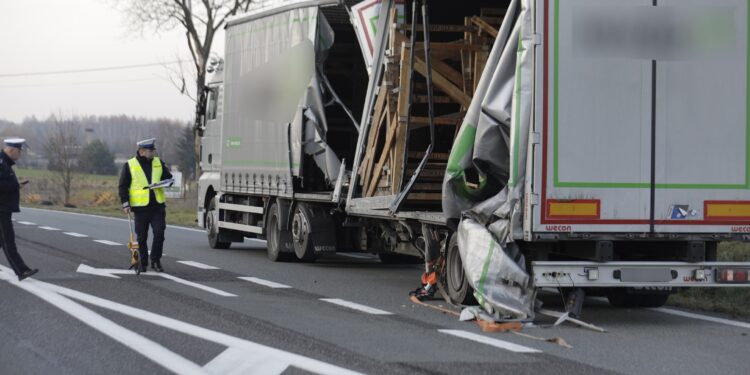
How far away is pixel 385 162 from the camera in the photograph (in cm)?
1409

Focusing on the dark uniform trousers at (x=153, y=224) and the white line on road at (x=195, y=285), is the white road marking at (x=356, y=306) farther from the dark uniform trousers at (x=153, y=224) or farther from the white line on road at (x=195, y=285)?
the dark uniform trousers at (x=153, y=224)

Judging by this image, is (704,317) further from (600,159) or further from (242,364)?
(242,364)

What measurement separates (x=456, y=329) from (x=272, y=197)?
30.0 ft

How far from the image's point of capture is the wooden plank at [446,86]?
13445 mm

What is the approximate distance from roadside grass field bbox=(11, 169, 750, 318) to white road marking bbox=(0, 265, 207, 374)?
19.8 feet

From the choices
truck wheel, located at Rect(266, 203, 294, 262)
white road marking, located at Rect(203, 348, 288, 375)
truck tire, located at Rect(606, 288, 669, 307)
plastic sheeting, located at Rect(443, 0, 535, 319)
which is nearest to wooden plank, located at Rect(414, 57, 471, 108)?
plastic sheeting, located at Rect(443, 0, 535, 319)

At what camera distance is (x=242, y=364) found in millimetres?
8055

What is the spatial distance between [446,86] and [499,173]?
2592mm

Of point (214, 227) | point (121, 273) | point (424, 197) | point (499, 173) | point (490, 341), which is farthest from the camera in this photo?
point (214, 227)

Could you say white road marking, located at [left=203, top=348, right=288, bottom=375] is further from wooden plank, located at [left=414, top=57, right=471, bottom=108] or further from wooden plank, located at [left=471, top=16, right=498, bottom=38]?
wooden plank, located at [left=471, top=16, right=498, bottom=38]

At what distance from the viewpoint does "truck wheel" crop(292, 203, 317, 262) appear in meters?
17.5

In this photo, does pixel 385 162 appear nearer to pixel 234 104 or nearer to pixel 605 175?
pixel 605 175

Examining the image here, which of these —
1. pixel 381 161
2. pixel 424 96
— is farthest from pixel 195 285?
pixel 424 96

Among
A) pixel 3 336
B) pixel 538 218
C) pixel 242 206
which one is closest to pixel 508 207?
pixel 538 218
